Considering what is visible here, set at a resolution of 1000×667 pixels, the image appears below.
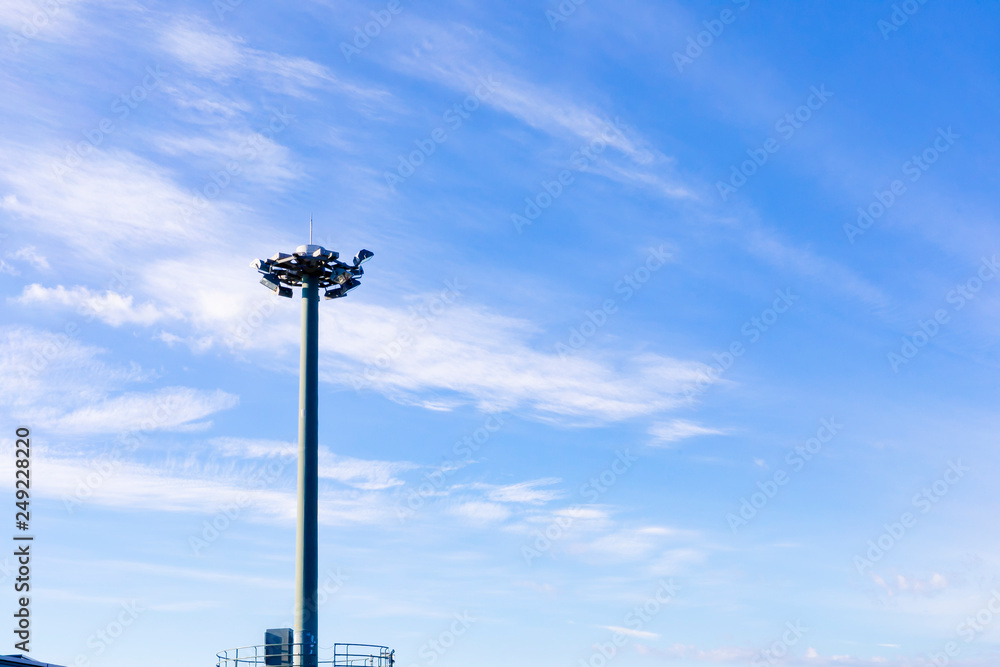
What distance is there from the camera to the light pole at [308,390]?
42.1 meters

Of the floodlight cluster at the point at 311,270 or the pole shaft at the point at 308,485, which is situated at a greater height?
the floodlight cluster at the point at 311,270

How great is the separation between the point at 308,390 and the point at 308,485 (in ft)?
12.6

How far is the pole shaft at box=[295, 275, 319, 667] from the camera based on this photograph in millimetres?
41875

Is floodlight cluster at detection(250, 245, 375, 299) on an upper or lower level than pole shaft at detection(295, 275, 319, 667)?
upper

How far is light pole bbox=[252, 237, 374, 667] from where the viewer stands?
42125 millimetres

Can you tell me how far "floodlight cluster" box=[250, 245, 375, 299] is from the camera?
45.7 m

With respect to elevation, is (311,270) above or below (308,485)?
above

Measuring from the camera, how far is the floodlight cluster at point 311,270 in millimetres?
45719

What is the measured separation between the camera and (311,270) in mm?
46156

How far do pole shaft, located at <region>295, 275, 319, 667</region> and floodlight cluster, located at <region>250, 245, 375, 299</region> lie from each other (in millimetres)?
443

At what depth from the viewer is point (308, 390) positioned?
4519 centimetres

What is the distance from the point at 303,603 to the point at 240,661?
3074 mm

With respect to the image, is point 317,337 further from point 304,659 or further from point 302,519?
point 304,659

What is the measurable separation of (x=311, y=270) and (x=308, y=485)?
8.71m
